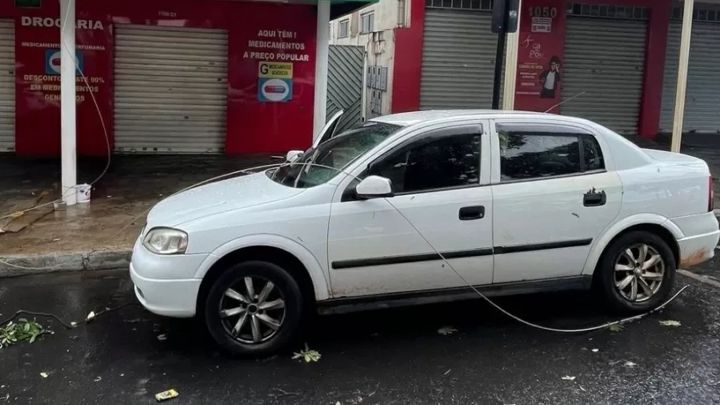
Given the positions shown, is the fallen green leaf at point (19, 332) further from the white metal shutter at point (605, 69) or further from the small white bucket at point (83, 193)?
the white metal shutter at point (605, 69)

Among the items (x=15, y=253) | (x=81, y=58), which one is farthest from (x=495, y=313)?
(x=81, y=58)

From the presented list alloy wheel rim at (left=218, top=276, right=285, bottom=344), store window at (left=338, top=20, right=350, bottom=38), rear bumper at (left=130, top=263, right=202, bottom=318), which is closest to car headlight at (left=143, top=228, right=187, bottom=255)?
rear bumper at (left=130, top=263, right=202, bottom=318)

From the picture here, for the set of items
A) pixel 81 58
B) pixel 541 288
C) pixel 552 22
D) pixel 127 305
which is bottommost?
pixel 127 305

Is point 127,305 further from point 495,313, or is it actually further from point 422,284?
point 495,313

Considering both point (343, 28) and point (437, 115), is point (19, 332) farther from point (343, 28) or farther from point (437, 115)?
point (343, 28)

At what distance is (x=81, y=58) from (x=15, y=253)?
6670mm

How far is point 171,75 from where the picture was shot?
13.1 meters

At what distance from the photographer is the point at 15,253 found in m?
6.73

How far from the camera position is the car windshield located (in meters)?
4.98

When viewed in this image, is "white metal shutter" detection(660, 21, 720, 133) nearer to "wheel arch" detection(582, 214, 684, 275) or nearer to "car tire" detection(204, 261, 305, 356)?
"wheel arch" detection(582, 214, 684, 275)

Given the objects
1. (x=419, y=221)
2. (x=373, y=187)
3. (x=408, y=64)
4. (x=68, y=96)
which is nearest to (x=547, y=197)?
(x=419, y=221)

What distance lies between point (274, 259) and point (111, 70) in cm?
940

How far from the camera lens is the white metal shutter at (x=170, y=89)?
12.8m

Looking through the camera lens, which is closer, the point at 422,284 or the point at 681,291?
the point at 422,284
